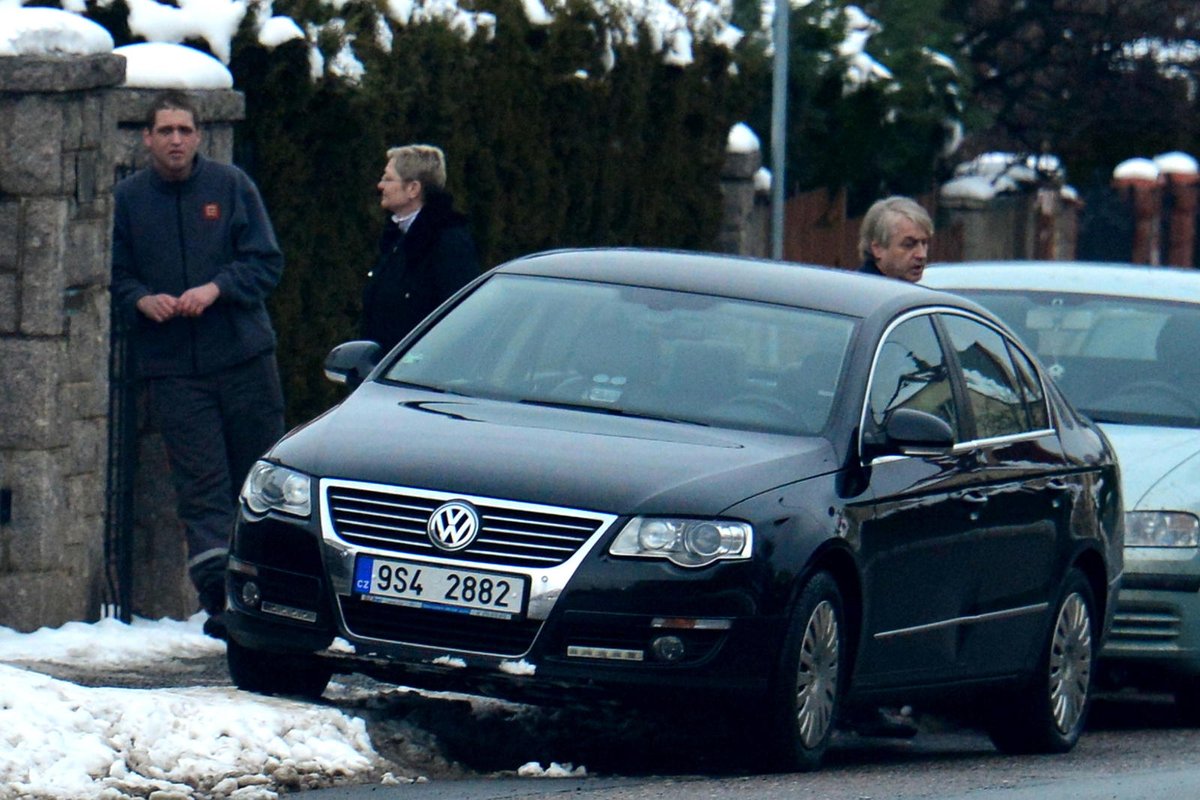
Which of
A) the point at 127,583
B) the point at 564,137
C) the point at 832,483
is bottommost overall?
the point at 127,583

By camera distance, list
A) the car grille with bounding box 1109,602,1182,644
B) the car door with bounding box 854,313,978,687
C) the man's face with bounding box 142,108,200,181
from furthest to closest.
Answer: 1. the car grille with bounding box 1109,602,1182,644
2. the man's face with bounding box 142,108,200,181
3. the car door with bounding box 854,313,978,687

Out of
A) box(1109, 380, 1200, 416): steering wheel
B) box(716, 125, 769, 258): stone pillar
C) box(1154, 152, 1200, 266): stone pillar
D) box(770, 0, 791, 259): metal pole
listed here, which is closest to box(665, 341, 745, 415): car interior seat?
box(1109, 380, 1200, 416): steering wheel

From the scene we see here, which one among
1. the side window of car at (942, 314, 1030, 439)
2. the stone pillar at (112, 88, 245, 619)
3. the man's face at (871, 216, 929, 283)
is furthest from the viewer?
Answer: the man's face at (871, 216, 929, 283)

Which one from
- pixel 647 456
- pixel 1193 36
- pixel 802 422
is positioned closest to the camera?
pixel 647 456

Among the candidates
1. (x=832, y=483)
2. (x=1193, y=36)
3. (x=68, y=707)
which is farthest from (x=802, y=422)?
(x=1193, y=36)

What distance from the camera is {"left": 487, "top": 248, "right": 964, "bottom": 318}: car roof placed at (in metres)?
8.88

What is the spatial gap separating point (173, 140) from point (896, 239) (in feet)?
9.77

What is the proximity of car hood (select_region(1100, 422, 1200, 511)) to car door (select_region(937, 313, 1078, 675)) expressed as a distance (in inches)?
41.0

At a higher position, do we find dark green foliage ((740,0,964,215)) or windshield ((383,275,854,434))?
dark green foliage ((740,0,964,215))

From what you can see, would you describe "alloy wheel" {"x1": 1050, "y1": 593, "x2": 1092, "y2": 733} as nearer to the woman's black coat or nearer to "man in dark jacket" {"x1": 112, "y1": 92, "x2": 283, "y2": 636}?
the woman's black coat

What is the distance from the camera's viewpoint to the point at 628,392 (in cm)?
848

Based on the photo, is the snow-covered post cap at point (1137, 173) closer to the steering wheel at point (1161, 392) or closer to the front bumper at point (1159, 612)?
the steering wheel at point (1161, 392)

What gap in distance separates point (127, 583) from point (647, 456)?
3.71m

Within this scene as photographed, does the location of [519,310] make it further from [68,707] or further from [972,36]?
[972,36]
